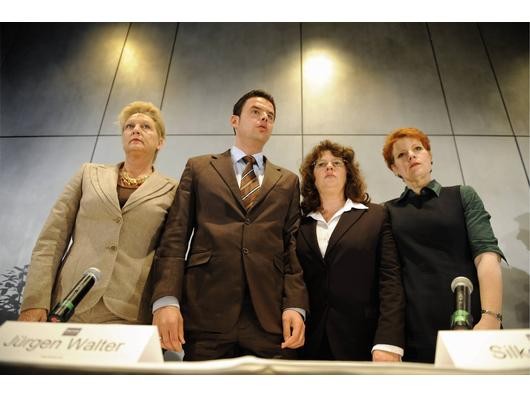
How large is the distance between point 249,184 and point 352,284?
2.22 feet

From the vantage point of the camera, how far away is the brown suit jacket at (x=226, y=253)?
5.15 ft

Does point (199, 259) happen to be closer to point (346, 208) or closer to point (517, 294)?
point (346, 208)

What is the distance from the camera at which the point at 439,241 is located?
1811 mm

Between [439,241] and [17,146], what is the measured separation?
3.04 meters

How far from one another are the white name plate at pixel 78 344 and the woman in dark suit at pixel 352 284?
0.98 metres

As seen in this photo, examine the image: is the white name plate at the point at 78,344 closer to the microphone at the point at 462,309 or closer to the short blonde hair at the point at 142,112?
the microphone at the point at 462,309

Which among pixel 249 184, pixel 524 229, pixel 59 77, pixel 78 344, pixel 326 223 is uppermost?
pixel 59 77

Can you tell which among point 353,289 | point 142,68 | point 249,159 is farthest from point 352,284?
point 142,68

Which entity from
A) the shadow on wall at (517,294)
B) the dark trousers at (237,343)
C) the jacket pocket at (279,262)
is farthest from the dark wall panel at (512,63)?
the dark trousers at (237,343)

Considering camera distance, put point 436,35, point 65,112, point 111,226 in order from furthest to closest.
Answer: point 436,35, point 65,112, point 111,226

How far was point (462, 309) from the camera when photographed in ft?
3.43

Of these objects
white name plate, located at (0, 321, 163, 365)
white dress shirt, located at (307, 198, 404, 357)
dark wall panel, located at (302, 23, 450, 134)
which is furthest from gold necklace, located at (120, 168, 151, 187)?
dark wall panel, located at (302, 23, 450, 134)
